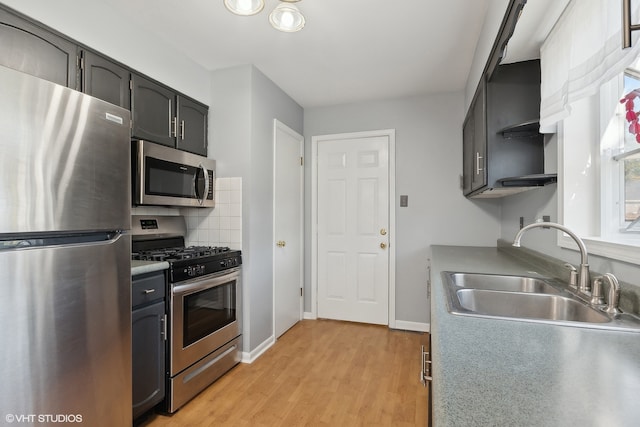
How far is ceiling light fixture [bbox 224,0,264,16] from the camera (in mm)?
1503

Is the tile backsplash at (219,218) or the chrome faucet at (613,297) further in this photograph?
the tile backsplash at (219,218)

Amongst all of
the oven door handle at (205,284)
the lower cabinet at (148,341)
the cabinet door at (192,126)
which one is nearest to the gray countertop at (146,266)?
the lower cabinet at (148,341)

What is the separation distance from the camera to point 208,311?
213 centimetres

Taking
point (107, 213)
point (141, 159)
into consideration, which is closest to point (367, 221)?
point (141, 159)

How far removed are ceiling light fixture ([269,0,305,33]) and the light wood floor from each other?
2.28 m

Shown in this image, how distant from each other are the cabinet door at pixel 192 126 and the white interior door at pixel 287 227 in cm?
65

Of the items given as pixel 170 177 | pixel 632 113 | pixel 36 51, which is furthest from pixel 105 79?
pixel 632 113

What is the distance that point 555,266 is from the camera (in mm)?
1558

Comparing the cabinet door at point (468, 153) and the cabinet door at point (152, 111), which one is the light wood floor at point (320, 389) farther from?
the cabinet door at point (152, 111)

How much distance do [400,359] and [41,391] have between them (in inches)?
90.3

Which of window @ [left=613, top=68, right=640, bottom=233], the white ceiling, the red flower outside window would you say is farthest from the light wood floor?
the white ceiling

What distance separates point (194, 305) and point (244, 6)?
179 cm

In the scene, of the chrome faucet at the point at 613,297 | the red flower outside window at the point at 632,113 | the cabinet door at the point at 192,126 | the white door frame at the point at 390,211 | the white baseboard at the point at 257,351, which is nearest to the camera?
the chrome faucet at the point at 613,297

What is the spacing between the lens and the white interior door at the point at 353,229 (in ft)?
10.8
